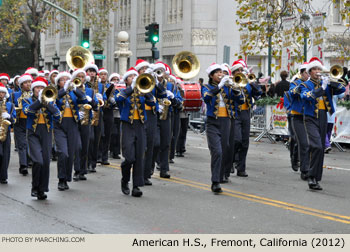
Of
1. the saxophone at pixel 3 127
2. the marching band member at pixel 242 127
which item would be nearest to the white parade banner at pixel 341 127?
the marching band member at pixel 242 127

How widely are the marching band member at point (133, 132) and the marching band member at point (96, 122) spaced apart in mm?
2648

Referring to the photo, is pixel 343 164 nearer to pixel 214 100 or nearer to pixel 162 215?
pixel 214 100

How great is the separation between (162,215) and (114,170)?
5500 mm

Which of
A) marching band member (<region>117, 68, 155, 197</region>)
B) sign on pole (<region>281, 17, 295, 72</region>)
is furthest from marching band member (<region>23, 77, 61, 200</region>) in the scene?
sign on pole (<region>281, 17, 295, 72</region>)

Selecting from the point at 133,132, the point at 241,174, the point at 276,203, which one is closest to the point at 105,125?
the point at 241,174

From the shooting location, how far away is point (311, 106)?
1279 centimetres

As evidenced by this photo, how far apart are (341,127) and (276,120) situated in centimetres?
276

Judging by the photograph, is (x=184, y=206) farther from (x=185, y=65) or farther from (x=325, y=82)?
(x=185, y=65)

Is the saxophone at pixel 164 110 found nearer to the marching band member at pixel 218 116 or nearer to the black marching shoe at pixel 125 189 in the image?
the marching band member at pixel 218 116

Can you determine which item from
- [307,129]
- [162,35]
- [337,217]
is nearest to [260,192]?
[307,129]

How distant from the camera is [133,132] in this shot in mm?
11805

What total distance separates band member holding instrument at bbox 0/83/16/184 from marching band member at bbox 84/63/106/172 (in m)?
1.64

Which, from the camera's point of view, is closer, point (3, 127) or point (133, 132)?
point (133, 132)

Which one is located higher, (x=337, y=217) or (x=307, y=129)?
(x=307, y=129)
